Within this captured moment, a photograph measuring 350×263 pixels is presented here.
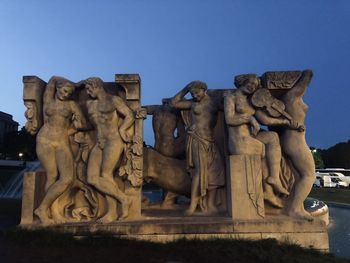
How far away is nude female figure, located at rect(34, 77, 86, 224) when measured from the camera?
19.9 feet

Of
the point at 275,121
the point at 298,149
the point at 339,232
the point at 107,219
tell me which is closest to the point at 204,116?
the point at 275,121

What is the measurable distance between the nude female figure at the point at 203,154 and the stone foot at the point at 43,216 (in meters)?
2.77

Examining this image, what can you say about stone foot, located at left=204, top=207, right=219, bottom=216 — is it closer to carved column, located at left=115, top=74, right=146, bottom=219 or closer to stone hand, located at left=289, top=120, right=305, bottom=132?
carved column, located at left=115, top=74, right=146, bottom=219

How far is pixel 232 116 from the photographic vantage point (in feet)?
20.4

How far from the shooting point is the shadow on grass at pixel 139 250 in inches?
184

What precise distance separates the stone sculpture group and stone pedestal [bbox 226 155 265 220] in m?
0.02

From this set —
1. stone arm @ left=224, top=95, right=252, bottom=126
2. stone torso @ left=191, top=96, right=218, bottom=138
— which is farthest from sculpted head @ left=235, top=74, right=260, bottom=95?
stone torso @ left=191, top=96, right=218, bottom=138

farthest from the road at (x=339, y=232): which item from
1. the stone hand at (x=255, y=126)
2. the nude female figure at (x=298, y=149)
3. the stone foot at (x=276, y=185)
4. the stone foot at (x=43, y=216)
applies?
the stone foot at (x=43, y=216)

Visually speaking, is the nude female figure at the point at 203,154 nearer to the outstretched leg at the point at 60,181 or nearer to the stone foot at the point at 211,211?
the stone foot at the point at 211,211

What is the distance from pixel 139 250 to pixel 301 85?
4.53 m

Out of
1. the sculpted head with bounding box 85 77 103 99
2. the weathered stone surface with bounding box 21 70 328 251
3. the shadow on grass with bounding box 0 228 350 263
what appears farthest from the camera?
the sculpted head with bounding box 85 77 103 99

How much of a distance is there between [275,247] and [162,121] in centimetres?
374

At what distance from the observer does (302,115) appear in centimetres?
626

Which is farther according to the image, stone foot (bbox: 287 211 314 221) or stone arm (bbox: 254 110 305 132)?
stone arm (bbox: 254 110 305 132)
